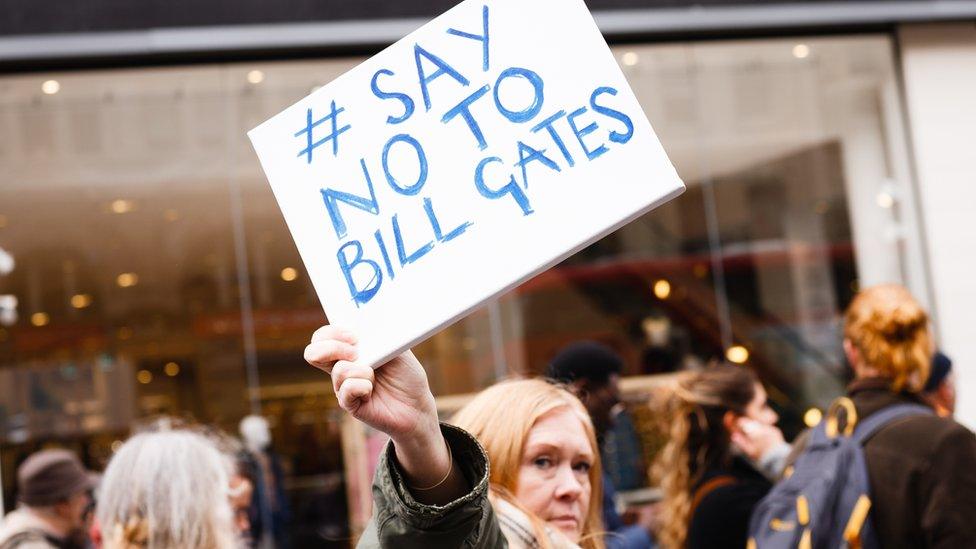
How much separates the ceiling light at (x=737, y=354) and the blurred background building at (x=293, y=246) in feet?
0.07

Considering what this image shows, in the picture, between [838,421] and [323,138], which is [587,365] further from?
[323,138]

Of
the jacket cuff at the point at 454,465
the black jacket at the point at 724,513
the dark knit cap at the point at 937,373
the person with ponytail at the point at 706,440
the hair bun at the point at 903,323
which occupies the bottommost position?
the black jacket at the point at 724,513

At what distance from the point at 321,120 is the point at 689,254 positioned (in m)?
7.09

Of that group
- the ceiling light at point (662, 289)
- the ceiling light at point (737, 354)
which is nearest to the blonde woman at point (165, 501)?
the ceiling light at point (662, 289)

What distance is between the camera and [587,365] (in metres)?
4.66

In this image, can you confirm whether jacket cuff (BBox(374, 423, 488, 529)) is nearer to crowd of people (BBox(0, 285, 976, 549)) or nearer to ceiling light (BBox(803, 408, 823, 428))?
crowd of people (BBox(0, 285, 976, 549))

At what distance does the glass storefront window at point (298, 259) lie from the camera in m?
8.13

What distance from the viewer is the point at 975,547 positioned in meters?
3.19

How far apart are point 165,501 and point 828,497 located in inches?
67.7

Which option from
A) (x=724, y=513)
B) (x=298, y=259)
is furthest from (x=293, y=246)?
(x=724, y=513)

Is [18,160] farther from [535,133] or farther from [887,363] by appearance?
[535,133]

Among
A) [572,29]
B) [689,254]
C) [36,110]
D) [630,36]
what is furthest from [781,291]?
[572,29]

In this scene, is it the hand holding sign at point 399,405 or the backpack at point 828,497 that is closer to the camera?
the hand holding sign at point 399,405

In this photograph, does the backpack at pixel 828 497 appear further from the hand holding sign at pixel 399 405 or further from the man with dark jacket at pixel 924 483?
the hand holding sign at pixel 399 405
